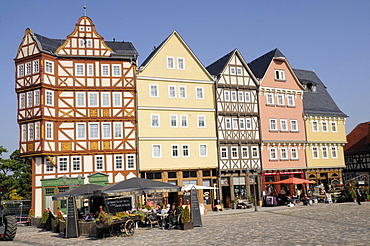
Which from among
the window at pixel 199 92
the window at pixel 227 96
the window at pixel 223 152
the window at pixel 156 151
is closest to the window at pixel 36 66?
the window at pixel 156 151

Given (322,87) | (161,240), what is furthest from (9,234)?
(322,87)

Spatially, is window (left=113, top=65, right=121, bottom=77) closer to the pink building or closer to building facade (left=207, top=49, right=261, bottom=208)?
building facade (left=207, top=49, right=261, bottom=208)

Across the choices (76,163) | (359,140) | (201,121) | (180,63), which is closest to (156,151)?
(201,121)

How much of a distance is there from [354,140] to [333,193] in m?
19.7

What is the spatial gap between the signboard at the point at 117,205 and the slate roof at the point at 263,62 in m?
23.4

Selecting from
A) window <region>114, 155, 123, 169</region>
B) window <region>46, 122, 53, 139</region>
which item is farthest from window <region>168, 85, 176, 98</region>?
window <region>46, 122, 53, 139</region>

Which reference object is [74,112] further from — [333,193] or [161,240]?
[333,193]

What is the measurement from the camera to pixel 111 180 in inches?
1340

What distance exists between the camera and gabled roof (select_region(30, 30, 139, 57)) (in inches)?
1335

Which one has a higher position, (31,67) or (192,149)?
(31,67)

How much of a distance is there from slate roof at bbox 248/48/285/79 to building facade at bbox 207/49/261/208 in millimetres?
2101

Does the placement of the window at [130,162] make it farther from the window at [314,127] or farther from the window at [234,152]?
the window at [314,127]

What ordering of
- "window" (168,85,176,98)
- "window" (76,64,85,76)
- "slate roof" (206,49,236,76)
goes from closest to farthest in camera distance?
"window" (76,64,85,76) < "window" (168,85,176,98) < "slate roof" (206,49,236,76)

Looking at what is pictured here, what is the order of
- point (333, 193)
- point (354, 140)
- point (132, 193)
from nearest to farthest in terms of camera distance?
point (132, 193) → point (333, 193) → point (354, 140)
